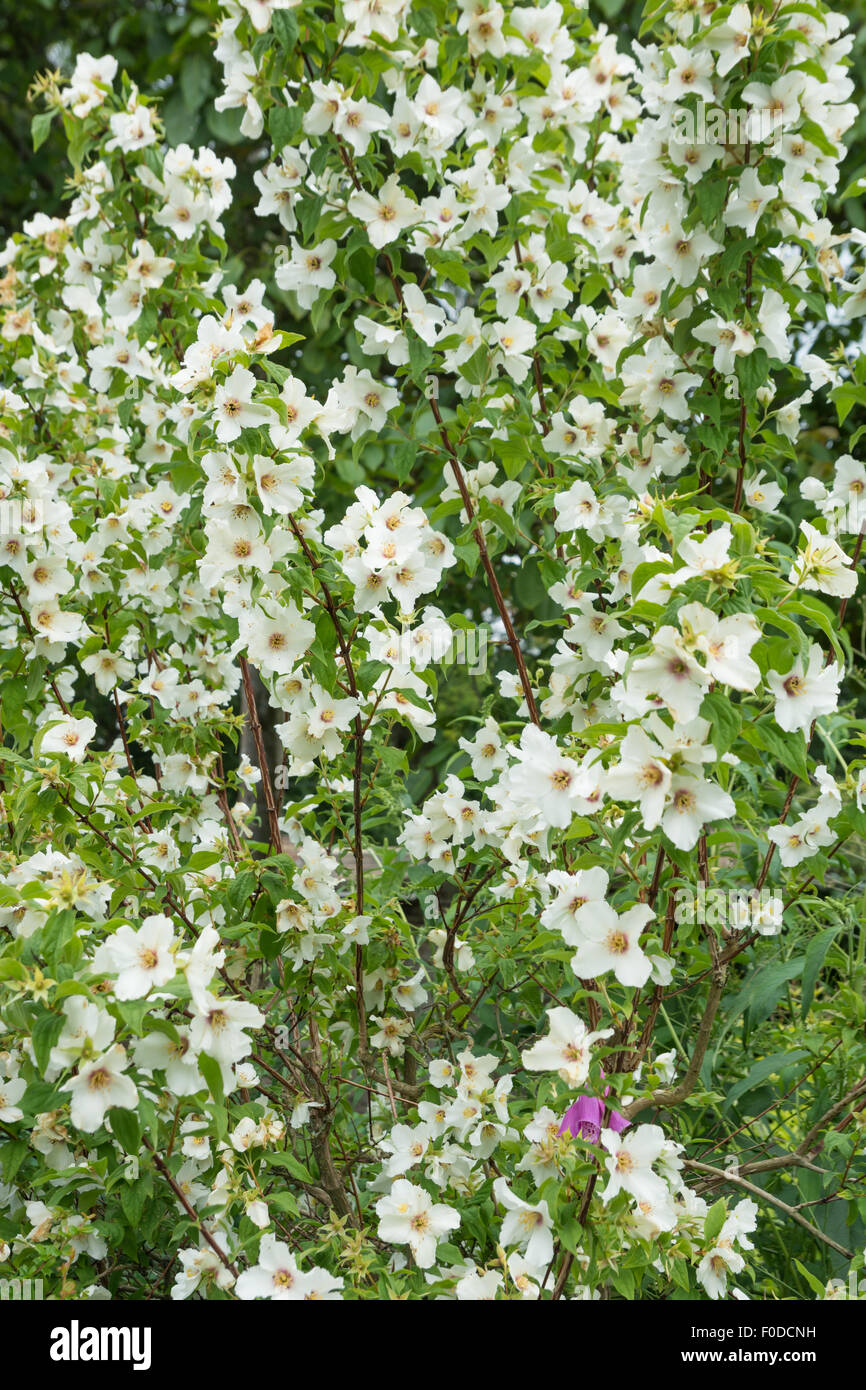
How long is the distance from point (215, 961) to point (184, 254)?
134 centimetres

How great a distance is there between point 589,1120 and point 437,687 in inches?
23.6

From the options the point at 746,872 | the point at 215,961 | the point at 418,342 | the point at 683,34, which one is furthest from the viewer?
the point at 746,872

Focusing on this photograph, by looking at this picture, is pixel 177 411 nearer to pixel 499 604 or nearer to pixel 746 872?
pixel 499 604

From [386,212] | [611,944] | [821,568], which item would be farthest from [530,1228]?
[386,212]

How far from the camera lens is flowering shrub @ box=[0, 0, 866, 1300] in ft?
3.84

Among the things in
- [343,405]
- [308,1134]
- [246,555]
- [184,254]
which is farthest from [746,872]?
[184,254]

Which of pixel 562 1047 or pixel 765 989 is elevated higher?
pixel 765 989

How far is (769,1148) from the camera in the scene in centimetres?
206

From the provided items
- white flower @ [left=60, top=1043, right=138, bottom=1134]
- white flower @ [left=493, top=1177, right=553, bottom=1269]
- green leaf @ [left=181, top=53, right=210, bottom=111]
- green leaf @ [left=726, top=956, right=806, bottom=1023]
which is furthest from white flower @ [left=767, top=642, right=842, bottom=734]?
green leaf @ [left=181, top=53, right=210, bottom=111]

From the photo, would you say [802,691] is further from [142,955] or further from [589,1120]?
[142,955]

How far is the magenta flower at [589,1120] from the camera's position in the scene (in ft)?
4.04

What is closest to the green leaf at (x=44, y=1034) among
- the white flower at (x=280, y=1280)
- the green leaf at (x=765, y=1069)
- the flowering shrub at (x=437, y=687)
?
the flowering shrub at (x=437, y=687)

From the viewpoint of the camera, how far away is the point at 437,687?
1579mm

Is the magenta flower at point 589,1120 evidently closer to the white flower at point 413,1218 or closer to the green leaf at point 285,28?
the white flower at point 413,1218
